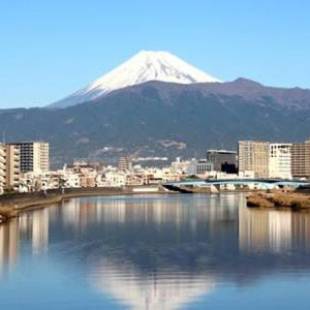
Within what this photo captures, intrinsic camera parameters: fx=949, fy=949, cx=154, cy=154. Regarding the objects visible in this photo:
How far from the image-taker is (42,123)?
154000mm

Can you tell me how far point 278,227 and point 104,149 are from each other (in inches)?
4700

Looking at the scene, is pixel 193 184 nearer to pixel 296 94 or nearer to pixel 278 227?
pixel 278 227

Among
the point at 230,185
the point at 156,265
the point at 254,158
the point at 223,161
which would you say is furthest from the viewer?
the point at 223,161

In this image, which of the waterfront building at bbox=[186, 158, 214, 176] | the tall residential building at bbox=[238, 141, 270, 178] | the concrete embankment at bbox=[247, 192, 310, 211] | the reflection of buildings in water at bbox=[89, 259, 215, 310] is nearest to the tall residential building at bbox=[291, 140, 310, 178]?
the tall residential building at bbox=[238, 141, 270, 178]

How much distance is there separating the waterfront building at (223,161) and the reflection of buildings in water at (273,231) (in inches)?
2934

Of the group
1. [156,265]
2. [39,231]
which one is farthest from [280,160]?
[156,265]

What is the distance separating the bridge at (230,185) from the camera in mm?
59344

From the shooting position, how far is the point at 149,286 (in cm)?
1209

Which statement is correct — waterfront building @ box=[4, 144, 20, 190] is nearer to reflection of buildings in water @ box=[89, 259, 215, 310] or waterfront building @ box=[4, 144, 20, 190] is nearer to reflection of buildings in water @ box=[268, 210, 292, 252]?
reflection of buildings in water @ box=[268, 210, 292, 252]

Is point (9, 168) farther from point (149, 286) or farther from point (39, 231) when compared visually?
point (149, 286)

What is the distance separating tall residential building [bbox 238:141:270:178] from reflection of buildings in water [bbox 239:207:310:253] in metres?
73.9

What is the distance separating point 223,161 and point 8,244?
9003 centimetres

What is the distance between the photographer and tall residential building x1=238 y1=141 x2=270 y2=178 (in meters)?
102

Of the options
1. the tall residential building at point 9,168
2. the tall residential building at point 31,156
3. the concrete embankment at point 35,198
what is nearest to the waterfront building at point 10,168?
the tall residential building at point 9,168
